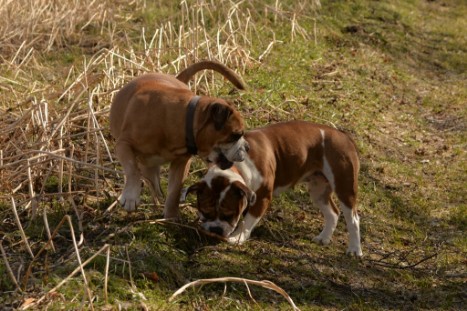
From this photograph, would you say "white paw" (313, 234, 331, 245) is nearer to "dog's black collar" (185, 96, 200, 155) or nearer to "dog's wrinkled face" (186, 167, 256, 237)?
"dog's wrinkled face" (186, 167, 256, 237)

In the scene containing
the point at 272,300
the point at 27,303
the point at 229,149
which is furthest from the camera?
the point at 229,149

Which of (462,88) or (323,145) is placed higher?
(323,145)

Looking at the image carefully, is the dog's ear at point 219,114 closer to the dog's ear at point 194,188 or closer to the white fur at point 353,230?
the dog's ear at point 194,188

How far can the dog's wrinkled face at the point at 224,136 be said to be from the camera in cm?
677

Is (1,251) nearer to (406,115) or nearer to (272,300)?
(272,300)

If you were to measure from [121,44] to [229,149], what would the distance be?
5.85 metres

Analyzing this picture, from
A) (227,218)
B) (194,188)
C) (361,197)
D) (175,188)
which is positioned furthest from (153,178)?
(361,197)

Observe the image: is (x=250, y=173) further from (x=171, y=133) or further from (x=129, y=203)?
(x=129, y=203)

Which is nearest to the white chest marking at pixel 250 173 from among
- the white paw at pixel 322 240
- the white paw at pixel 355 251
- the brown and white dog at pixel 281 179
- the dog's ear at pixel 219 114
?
the brown and white dog at pixel 281 179

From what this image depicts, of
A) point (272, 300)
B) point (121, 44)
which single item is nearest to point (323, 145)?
point (272, 300)

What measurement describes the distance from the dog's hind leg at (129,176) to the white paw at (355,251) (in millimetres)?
1951

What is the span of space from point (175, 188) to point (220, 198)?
1.20ft

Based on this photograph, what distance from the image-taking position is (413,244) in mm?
8219

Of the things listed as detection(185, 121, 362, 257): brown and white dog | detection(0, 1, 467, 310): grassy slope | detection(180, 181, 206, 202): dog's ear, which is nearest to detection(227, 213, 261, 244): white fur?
detection(185, 121, 362, 257): brown and white dog
